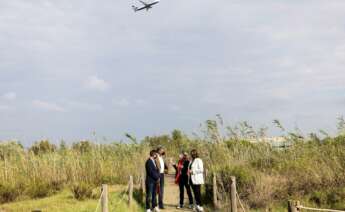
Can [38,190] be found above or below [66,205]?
above

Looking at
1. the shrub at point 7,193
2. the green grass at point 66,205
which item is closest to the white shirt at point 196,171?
the green grass at point 66,205

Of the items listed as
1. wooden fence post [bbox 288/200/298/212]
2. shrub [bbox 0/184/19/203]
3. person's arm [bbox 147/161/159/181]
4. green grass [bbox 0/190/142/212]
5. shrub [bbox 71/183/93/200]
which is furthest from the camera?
shrub [bbox 0/184/19/203]

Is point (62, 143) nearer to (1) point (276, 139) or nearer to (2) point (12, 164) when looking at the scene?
(2) point (12, 164)

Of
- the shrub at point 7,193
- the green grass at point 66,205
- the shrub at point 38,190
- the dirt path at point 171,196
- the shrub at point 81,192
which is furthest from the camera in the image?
the shrub at point 38,190

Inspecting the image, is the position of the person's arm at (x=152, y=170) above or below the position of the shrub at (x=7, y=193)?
above

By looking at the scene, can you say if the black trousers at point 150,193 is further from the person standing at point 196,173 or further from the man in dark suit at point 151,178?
the person standing at point 196,173

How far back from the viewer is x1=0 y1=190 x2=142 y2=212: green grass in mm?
13327

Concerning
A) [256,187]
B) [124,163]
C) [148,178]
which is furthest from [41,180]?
[256,187]

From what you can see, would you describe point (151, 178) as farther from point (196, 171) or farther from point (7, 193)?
point (7, 193)

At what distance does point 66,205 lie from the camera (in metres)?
13.8

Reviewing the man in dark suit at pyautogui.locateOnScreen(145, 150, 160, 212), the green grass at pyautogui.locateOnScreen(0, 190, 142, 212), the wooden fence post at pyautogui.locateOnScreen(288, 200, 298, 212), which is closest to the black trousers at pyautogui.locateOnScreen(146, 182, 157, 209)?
the man in dark suit at pyautogui.locateOnScreen(145, 150, 160, 212)

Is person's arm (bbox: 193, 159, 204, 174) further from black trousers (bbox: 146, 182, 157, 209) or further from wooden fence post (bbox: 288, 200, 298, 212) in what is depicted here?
wooden fence post (bbox: 288, 200, 298, 212)

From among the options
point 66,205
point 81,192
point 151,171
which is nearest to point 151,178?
point 151,171

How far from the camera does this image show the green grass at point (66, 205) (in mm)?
13327
